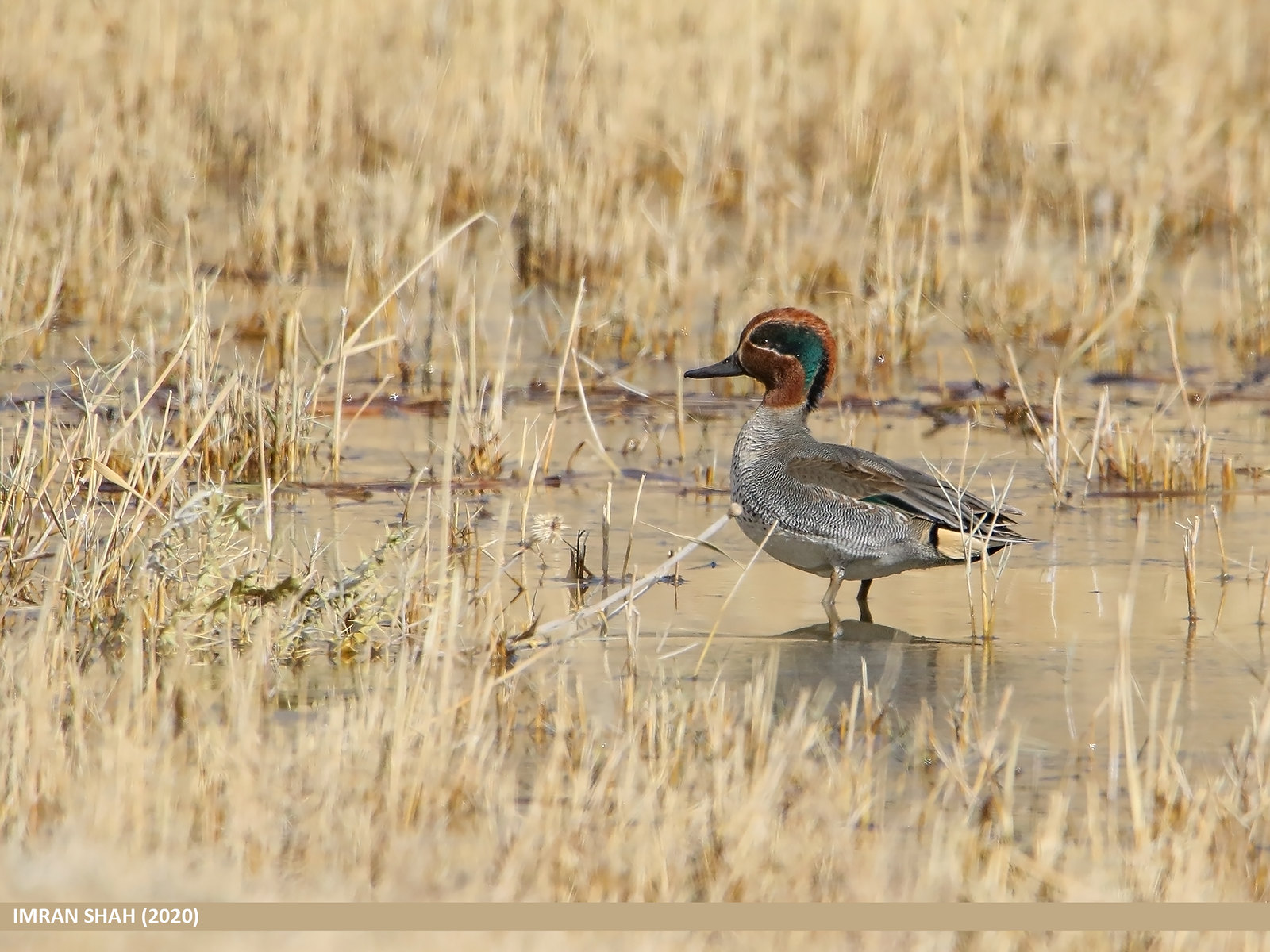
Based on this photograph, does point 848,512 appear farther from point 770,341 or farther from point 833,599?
point 770,341

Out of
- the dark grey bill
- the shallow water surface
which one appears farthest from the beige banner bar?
the dark grey bill

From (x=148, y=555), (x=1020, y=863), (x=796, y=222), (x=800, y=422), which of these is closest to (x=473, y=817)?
(x=1020, y=863)

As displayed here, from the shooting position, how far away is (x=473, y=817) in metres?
3.88

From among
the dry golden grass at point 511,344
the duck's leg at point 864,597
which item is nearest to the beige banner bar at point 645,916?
the dry golden grass at point 511,344

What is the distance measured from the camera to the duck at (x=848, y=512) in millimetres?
5820

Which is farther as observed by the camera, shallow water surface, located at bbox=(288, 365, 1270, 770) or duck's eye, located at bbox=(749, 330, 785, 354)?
duck's eye, located at bbox=(749, 330, 785, 354)

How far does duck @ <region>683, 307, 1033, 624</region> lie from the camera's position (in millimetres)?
5820

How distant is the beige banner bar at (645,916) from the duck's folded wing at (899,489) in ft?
7.89

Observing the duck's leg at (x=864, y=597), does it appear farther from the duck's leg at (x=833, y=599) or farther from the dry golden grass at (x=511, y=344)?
the dry golden grass at (x=511, y=344)

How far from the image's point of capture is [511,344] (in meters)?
9.13

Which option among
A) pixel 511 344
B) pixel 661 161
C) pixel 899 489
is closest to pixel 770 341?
pixel 899 489

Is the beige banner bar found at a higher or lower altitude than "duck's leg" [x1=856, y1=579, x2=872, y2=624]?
lower

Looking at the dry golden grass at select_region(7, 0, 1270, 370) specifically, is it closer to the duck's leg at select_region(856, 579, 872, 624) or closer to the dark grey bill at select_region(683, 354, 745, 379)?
the dark grey bill at select_region(683, 354, 745, 379)

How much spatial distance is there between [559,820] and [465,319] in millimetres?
5949
